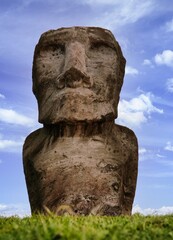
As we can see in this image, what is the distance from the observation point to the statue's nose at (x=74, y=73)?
7715mm

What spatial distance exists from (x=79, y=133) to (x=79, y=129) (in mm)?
68

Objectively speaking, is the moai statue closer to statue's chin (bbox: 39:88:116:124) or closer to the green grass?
statue's chin (bbox: 39:88:116:124)

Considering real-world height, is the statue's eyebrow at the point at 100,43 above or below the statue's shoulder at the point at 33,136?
above

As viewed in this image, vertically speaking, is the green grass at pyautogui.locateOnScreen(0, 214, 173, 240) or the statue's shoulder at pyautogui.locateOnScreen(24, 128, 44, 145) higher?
the statue's shoulder at pyautogui.locateOnScreen(24, 128, 44, 145)

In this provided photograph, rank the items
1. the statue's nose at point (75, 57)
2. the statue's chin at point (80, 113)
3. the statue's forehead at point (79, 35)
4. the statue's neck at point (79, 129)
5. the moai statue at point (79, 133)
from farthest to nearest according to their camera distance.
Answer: the statue's forehead at point (79, 35) → the statue's nose at point (75, 57) → the statue's neck at point (79, 129) → the statue's chin at point (80, 113) → the moai statue at point (79, 133)

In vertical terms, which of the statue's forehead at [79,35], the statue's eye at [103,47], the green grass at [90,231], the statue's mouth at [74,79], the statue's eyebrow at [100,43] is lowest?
the green grass at [90,231]

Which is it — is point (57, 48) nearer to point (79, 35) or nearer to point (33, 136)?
point (79, 35)

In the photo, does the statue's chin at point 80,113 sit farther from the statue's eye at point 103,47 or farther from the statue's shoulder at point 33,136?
the statue's eye at point 103,47

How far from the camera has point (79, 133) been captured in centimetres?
768

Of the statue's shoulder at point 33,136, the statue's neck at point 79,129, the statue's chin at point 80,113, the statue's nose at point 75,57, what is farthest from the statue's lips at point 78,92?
the statue's shoulder at point 33,136

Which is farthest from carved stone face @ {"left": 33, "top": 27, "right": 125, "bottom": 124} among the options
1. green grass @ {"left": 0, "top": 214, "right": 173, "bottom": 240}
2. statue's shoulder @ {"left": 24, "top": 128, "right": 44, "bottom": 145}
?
green grass @ {"left": 0, "top": 214, "right": 173, "bottom": 240}

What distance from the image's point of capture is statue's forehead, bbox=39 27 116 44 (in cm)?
814

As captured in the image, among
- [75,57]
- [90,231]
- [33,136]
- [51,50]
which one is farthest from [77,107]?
[90,231]

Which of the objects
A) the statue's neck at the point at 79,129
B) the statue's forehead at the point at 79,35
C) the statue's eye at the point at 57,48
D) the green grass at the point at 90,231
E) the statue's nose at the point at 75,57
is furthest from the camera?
the statue's eye at the point at 57,48
